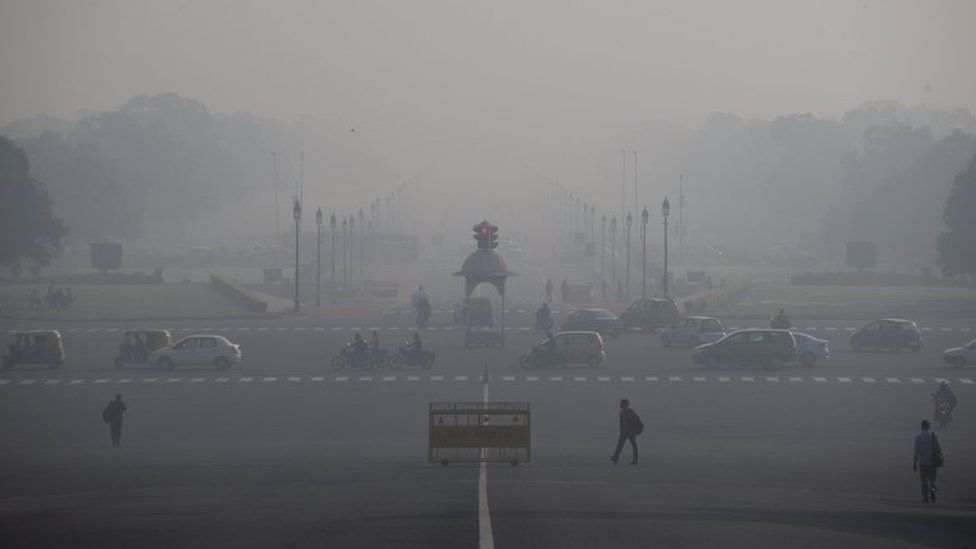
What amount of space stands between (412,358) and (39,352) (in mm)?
12621

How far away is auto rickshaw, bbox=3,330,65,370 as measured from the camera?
5369 centimetres

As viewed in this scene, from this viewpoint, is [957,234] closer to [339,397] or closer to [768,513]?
[339,397]

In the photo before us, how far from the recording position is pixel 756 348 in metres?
51.4

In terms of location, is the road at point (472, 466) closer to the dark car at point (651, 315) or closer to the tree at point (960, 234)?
the dark car at point (651, 315)

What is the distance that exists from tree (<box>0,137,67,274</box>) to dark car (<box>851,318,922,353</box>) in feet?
195

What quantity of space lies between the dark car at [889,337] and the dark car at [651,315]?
975cm

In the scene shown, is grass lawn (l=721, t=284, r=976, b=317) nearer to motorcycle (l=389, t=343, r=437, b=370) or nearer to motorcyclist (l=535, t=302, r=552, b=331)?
motorcyclist (l=535, t=302, r=552, b=331)

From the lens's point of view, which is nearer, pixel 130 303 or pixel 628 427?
pixel 628 427

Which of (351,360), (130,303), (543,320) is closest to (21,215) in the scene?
(130,303)

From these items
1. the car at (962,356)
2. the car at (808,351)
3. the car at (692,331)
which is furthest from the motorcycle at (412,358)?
the car at (962,356)

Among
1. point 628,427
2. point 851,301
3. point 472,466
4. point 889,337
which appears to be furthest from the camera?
point 851,301

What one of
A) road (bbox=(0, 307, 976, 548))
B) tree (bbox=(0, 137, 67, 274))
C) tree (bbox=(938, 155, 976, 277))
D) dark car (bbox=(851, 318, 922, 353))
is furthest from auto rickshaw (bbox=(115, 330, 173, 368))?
tree (bbox=(938, 155, 976, 277))

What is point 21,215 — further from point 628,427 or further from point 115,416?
point 628,427

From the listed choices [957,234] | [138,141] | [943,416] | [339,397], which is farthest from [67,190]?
[943,416]
